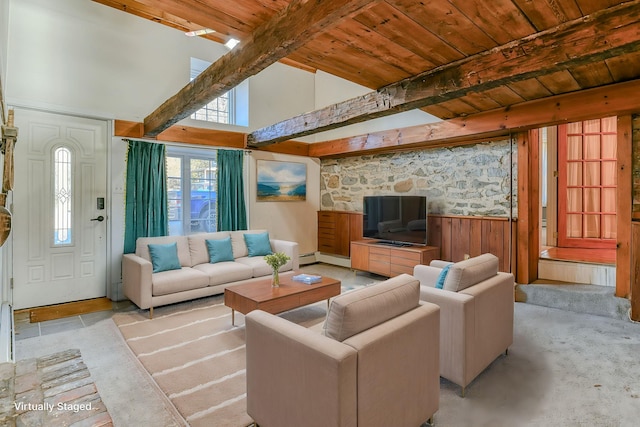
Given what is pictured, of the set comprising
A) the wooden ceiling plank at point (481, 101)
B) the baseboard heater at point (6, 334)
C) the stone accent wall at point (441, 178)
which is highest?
the wooden ceiling plank at point (481, 101)

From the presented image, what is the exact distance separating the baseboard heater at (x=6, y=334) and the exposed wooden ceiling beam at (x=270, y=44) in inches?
97.5

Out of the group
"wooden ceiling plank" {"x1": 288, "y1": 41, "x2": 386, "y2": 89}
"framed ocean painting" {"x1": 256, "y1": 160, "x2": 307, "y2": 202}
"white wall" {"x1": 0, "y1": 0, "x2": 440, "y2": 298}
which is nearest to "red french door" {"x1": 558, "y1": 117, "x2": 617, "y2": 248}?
"white wall" {"x1": 0, "y1": 0, "x2": 440, "y2": 298}

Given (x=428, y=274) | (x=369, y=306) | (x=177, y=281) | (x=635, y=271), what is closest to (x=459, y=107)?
(x=428, y=274)

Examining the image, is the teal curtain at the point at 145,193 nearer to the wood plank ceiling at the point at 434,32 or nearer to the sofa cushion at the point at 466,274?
the wood plank ceiling at the point at 434,32

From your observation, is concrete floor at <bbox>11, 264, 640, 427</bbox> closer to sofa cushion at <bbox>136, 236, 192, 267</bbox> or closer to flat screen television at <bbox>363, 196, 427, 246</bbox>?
sofa cushion at <bbox>136, 236, 192, 267</bbox>

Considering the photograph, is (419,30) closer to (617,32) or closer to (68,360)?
(617,32)

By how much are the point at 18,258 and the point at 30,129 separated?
148 cm

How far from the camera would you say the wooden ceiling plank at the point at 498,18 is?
2006 millimetres

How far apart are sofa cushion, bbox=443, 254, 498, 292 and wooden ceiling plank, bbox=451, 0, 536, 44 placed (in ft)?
5.39

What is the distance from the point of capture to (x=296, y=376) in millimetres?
1574

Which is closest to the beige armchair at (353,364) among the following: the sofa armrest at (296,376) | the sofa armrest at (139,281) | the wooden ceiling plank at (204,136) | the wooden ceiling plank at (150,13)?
the sofa armrest at (296,376)

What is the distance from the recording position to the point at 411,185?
5.43 m

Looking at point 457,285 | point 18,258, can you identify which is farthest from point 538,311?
point 18,258

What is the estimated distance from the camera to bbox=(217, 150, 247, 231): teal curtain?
5.34m
